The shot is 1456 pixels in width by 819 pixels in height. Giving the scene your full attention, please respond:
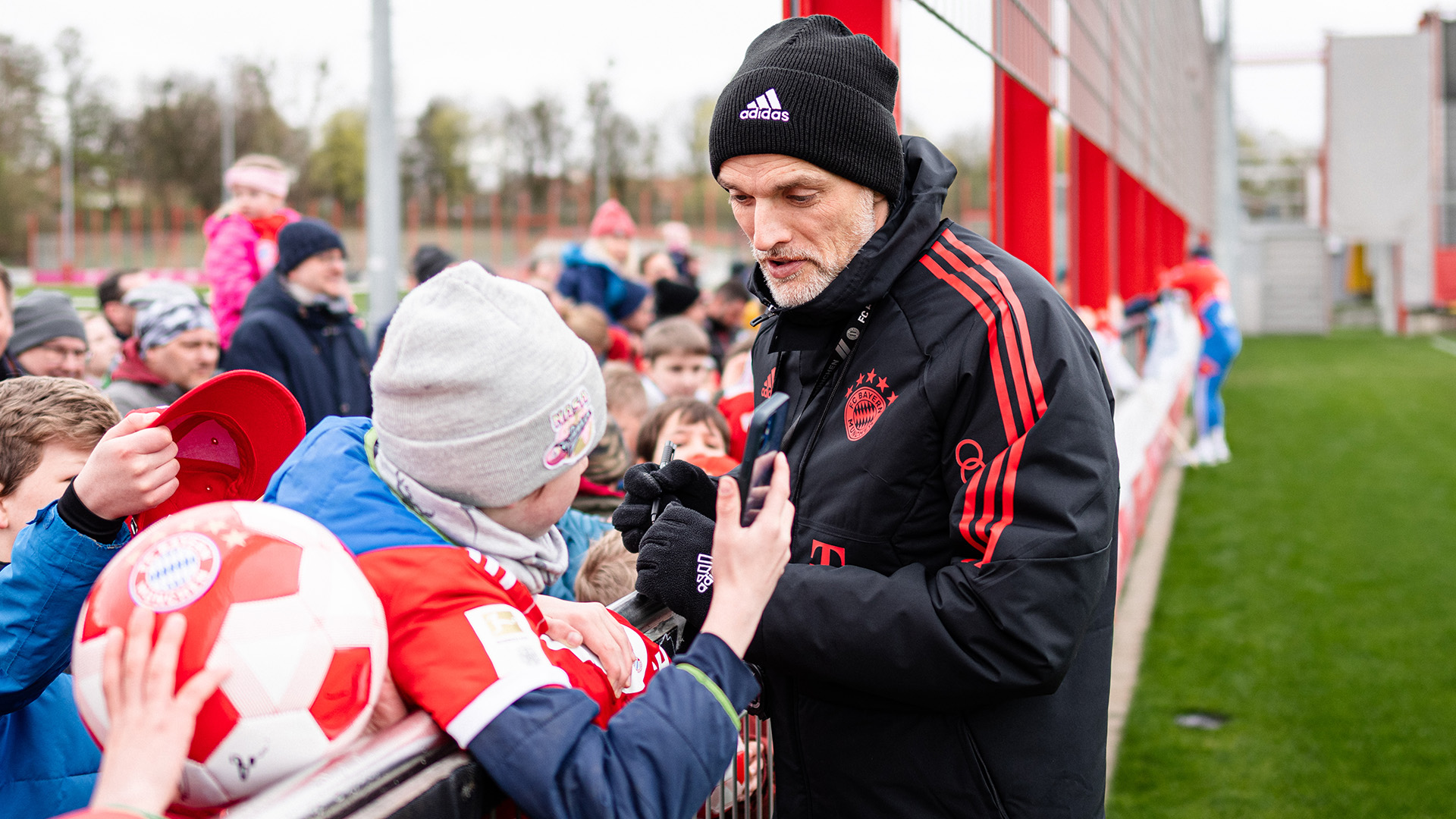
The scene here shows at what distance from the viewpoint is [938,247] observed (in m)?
1.79

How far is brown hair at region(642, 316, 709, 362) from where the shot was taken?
5414 mm

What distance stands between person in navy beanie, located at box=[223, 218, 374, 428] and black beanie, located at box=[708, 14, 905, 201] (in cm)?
327

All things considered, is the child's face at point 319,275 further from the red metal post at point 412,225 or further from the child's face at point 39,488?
the red metal post at point 412,225

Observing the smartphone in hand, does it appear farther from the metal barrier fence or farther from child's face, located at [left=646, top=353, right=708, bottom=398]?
child's face, located at [left=646, top=353, right=708, bottom=398]

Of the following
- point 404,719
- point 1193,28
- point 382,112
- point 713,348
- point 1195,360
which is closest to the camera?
point 404,719

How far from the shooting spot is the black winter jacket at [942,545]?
5.11 feet

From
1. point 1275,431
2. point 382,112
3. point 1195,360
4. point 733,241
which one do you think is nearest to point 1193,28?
point 1195,360

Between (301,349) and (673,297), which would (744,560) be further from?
(673,297)

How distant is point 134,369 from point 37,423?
2.92m

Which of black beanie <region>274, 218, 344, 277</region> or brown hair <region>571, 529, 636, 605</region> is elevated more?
black beanie <region>274, 218, 344, 277</region>

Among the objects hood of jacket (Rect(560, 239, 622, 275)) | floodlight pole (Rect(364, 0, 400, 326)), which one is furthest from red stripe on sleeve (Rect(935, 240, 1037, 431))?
hood of jacket (Rect(560, 239, 622, 275))

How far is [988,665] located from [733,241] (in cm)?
4213

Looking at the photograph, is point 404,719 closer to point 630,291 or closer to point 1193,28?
point 630,291

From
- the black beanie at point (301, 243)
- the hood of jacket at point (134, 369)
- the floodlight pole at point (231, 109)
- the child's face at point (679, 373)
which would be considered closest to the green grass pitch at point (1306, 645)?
the child's face at point (679, 373)
